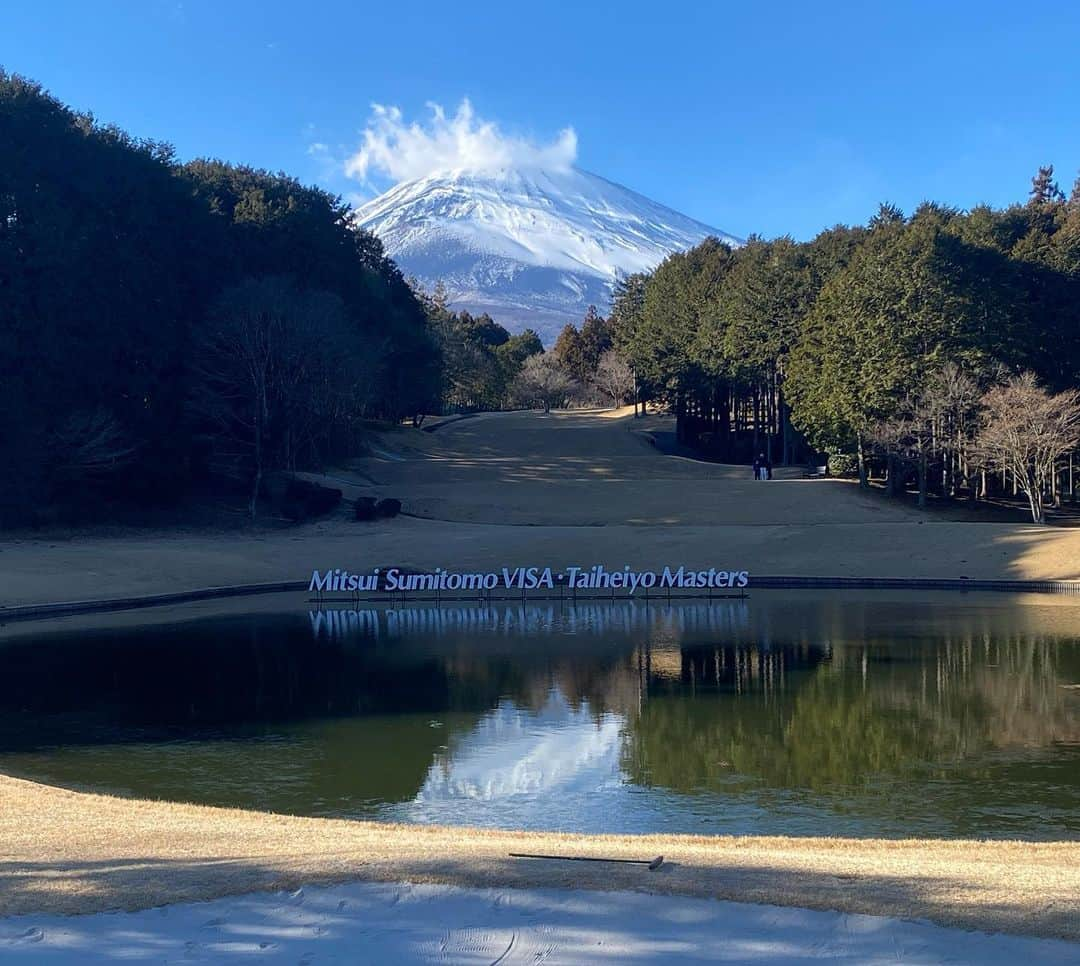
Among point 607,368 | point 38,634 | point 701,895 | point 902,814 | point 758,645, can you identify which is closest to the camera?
point 701,895

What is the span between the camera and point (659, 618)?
27.6m

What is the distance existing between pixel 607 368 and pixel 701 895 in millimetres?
87063

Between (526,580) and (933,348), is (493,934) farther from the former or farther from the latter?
(933,348)

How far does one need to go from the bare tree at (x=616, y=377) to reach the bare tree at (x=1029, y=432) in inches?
1869

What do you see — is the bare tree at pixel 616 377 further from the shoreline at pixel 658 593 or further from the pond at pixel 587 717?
the pond at pixel 587 717

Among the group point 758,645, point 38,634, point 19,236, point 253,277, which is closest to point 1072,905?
point 758,645

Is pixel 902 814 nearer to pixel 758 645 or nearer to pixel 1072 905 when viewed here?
pixel 1072 905

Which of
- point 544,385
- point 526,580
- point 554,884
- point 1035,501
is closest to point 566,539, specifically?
point 526,580

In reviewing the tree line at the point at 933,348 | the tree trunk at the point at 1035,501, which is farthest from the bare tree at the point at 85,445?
the tree trunk at the point at 1035,501

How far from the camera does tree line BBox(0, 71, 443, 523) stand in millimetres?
37656

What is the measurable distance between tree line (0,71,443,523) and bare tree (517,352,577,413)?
51.7 meters

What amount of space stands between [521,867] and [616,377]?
281 ft

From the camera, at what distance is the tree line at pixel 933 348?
142 ft

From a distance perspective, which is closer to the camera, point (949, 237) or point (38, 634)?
point (38, 634)
